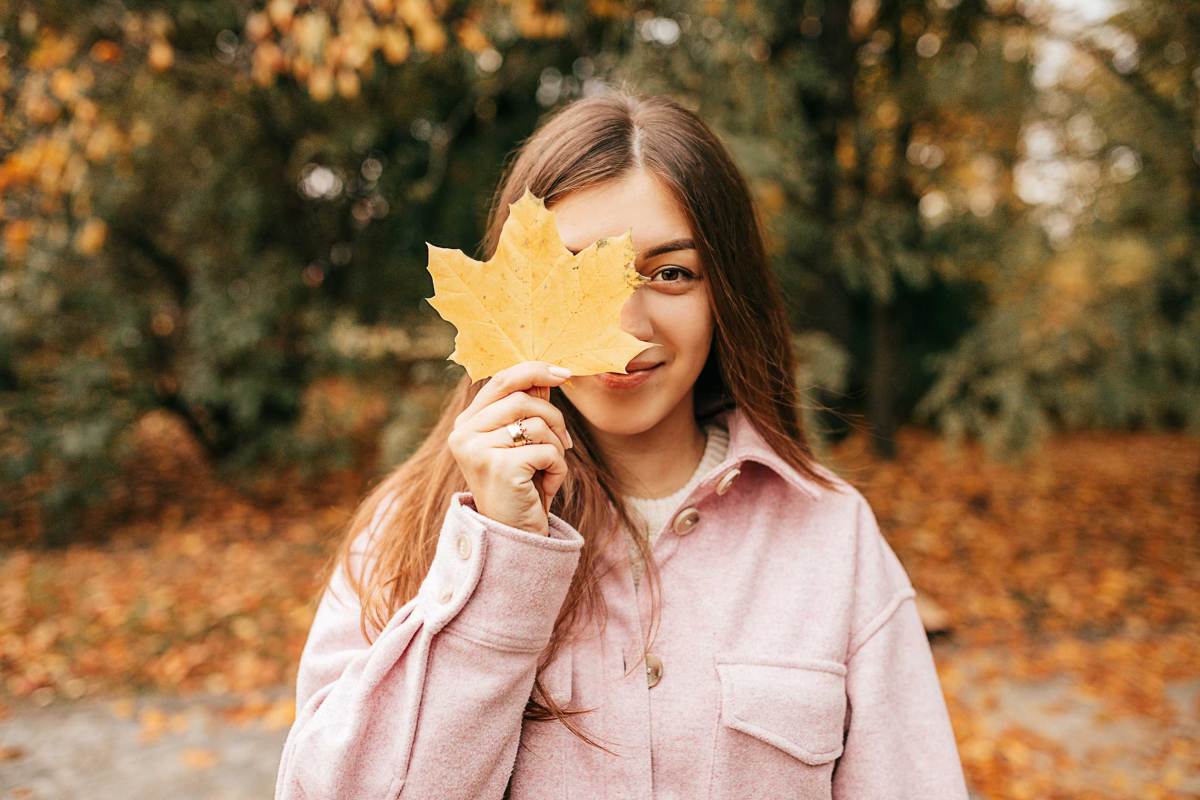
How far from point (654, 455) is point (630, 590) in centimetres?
27

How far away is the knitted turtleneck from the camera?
4.53 ft

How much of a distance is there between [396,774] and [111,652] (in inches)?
163

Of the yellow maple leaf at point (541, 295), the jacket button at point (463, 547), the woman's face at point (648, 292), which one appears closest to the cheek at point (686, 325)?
the woman's face at point (648, 292)

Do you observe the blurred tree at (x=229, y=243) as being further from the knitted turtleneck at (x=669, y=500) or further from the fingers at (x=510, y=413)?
the fingers at (x=510, y=413)

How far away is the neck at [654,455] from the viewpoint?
147cm

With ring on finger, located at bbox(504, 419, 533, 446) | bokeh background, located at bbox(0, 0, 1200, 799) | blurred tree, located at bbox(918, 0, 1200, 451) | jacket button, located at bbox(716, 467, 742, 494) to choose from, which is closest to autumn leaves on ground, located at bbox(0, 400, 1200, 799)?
bokeh background, located at bbox(0, 0, 1200, 799)

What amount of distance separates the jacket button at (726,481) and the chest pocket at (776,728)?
27 cm

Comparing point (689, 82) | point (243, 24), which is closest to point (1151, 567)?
point (689, 82)

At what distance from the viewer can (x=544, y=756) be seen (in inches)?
48.1

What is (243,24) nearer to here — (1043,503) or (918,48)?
(918,48)

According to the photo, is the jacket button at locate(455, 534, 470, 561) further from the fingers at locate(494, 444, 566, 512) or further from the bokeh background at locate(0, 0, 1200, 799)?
the bokeh background at locate(0, 0, 1200, 799)

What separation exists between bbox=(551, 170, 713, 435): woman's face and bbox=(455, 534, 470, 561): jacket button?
0.91 ft

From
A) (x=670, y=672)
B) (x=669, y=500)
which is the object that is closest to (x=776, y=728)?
(x=670, y=672)

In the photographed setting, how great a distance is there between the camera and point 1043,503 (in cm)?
681
